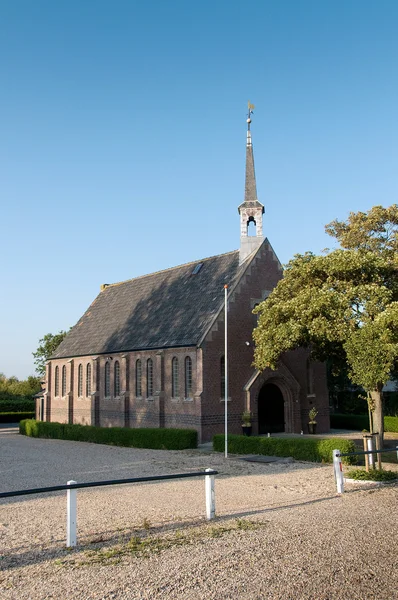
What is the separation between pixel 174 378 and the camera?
102 ft

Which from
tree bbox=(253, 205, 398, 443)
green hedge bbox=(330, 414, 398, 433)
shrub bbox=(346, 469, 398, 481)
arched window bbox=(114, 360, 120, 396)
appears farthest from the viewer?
green hedge bbox=(330, 414, 398, 433)

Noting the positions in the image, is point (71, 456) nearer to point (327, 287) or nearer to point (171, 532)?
point (327, 287)

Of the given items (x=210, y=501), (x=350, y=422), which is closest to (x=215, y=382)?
(x=350, y=422)

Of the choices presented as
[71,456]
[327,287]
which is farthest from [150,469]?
[327,287]

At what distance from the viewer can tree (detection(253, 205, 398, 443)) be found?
61.8 feet

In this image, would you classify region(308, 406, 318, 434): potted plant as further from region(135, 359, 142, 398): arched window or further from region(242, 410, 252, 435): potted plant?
region(135, 359, 142, 398): arched window

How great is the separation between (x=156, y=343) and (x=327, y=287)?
12437 mm

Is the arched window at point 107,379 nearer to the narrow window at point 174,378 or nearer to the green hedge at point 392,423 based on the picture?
the narrow window at point 174,378

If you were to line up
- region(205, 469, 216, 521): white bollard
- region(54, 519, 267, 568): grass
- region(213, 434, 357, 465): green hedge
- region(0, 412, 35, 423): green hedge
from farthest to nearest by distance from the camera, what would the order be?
region(0, 412, 35, 423): green hedge → region(213, 434, 357, 465): green hedge → region(205, 469, 216, 521): white bollard → region(54, 519, 267, 568): grass

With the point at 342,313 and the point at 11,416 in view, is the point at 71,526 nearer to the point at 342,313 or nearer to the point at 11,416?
the point at 342,313

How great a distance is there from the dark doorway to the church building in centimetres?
6

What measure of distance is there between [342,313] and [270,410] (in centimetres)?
1125

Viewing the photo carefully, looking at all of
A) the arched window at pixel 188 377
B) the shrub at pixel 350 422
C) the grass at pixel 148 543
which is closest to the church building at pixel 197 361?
the arched window at pixel 188 377

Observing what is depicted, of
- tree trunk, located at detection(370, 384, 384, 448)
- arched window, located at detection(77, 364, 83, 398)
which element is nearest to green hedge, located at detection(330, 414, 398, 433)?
tree trunk, located at detection(370, 384, 384, 448)
